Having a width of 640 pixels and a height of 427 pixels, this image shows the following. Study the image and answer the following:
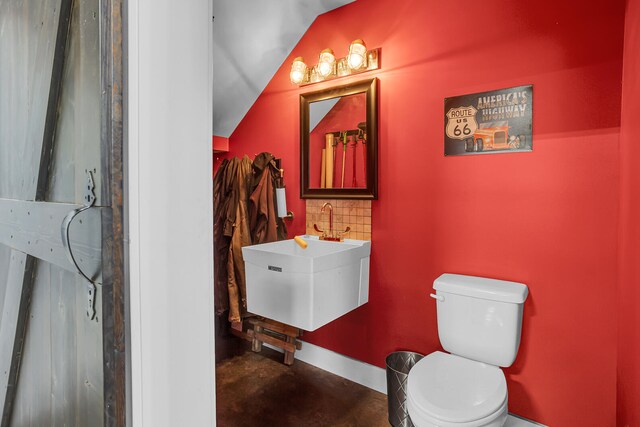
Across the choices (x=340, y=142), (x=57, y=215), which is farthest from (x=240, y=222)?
(x=57, y=215)

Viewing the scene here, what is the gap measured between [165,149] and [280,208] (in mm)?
1789

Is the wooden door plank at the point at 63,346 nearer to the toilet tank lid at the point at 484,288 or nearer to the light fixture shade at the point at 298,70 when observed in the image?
the toilet tank lid at the point at 484,288

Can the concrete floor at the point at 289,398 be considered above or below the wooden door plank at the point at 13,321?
below

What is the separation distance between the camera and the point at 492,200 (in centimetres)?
180

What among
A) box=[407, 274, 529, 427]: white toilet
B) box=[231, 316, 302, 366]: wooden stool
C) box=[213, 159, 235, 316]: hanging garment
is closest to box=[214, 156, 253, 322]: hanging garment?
box=[213, 159, 235, 316]: hanging garment

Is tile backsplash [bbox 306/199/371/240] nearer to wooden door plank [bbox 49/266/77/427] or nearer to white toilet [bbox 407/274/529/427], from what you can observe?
white toilet [bbox 407/274/529/427]

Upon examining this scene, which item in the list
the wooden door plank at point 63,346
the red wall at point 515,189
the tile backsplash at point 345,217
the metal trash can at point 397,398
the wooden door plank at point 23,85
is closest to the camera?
the wooden door plank at point 63,346

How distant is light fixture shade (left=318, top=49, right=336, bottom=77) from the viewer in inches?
90.4

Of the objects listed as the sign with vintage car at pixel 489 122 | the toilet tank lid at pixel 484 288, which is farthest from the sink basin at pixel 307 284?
the sign with vintage car at pixel 489 122

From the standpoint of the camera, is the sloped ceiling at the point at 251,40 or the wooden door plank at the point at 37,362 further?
the sloped ceiling at the point at 251,40

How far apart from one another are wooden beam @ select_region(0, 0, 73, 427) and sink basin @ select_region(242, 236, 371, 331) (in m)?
1.01

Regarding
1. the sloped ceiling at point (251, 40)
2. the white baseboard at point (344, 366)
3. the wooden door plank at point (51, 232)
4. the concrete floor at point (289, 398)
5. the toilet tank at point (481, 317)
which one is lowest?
the concrete floor at point (289, 398)

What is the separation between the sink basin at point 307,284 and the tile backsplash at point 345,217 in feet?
0.34

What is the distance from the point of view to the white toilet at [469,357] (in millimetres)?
1297
